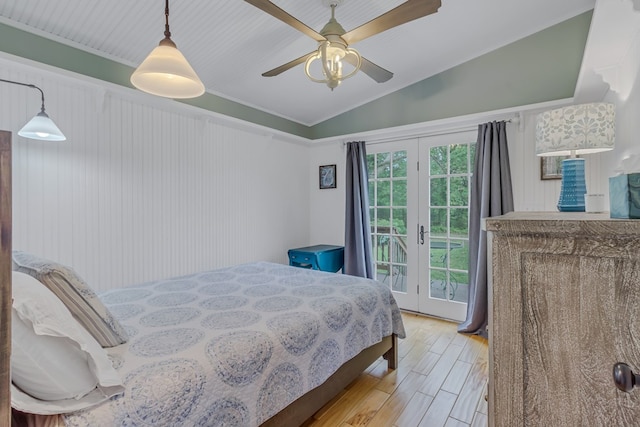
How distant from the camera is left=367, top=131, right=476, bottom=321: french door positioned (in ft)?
11.0

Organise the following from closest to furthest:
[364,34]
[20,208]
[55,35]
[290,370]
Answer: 1. [290,370]
2. [364,34]
3. [20,208]
4. [55,35]

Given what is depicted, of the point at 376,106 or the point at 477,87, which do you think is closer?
the point at 477,87

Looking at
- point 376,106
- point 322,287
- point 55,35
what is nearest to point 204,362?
point 322,287

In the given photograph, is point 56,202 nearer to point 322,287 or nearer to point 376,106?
point 322,287

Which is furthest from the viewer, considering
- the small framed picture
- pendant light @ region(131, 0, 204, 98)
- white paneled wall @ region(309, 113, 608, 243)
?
the small framed picture

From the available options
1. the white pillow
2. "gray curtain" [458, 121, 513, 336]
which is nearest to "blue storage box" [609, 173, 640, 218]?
the white pillow

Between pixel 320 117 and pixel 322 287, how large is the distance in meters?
2.78

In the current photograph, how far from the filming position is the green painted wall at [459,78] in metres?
2.25

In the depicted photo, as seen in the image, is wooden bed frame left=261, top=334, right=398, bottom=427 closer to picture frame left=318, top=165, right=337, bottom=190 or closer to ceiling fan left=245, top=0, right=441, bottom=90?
ceiling fan left=245, top=0, right=441, bottom=90

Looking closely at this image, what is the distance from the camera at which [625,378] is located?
562mm

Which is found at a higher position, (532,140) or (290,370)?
(532,140)

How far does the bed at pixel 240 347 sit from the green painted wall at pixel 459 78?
178 cm

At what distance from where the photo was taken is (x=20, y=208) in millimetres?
2039

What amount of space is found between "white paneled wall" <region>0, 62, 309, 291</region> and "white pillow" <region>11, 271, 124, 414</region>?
1.47m
